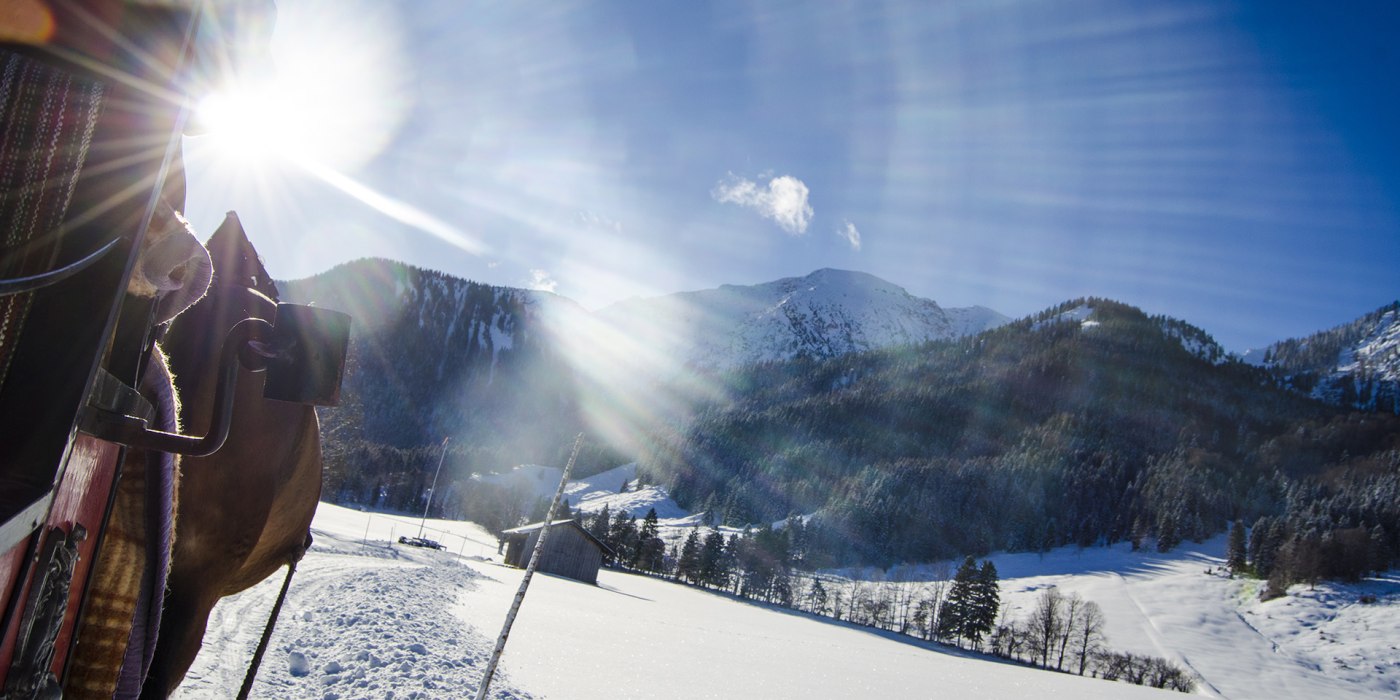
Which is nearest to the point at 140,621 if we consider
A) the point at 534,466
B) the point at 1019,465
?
the point at 1019,465

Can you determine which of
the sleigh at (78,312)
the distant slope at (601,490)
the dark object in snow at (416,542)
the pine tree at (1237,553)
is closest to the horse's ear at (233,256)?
the sleigh at (78,312)

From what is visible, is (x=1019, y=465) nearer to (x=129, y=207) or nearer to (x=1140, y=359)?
(x=1140, y=359)

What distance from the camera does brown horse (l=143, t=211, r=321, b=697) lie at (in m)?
2.31

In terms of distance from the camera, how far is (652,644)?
20.2 metres

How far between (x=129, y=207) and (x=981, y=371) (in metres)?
201

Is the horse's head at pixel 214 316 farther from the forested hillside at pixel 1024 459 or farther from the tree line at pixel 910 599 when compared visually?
the forested hillside at pixel 1024 459

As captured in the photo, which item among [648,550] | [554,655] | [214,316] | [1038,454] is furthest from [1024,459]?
[214,316]

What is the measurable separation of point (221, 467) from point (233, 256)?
2.86ft

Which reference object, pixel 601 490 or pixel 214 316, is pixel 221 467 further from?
pixel 601 490

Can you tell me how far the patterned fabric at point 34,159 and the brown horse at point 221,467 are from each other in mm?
1408

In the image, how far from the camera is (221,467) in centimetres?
253

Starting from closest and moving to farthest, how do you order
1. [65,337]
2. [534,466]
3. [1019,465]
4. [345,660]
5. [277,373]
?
[65,337] < [277,373] < [345,660] < [1019,465] < [534,466]

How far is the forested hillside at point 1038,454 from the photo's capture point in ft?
373

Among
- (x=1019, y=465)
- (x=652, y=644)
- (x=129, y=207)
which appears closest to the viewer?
(x=129, y=207)
